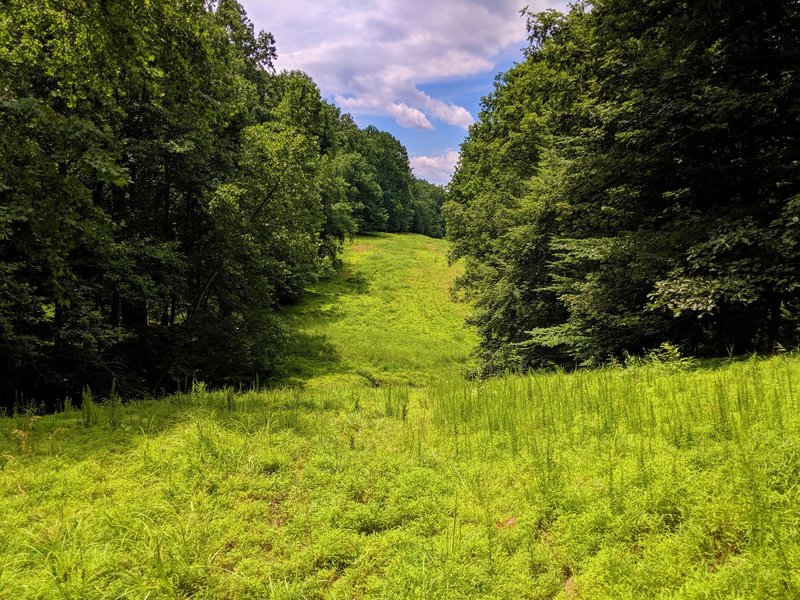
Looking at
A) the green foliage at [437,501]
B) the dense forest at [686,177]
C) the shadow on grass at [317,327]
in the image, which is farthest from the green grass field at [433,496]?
the shadow on grass at [317,327]

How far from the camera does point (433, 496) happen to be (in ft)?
12.5

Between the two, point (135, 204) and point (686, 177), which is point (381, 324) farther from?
point (686, 177)

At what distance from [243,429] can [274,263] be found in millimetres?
10505

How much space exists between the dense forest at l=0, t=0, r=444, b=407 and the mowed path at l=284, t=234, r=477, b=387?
397 cm

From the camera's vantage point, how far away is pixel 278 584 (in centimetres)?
280

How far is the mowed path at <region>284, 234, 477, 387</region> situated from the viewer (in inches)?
742

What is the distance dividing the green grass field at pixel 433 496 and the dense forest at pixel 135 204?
10.7ft

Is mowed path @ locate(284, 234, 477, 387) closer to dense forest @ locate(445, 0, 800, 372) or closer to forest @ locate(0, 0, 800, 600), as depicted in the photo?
forest @ locate(0, 0, 800, 600)

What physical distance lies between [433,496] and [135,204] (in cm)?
1366

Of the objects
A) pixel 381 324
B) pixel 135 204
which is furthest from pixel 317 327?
pixel 135 204

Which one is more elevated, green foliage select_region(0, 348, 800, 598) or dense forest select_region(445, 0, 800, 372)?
dense forest select_region(445, 0, 800, 372)

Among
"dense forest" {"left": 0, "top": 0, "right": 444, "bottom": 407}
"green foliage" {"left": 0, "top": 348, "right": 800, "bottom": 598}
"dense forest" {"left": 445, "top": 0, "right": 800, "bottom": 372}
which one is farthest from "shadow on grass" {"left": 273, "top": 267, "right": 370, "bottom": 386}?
"green foliage" {"left": 0, "top": 348, "right": 800, "bottom": 598}

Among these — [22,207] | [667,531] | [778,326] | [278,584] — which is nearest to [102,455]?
[278,584]

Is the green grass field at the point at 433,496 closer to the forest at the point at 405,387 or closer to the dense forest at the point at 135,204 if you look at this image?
the forest at the point at 405,387
